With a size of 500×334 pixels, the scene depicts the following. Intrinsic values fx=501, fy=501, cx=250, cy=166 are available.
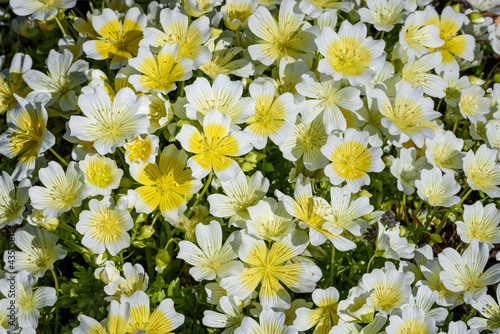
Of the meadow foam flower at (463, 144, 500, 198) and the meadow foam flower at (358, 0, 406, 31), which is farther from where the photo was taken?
the meadow foam flower at (358, 0, 406, 31)

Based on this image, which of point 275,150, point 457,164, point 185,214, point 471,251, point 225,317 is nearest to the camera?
point 225,317

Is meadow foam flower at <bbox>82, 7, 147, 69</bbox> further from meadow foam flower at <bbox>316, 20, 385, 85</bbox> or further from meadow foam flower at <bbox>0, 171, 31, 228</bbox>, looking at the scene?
meadow foam flower at <bbox>316, 20, 385, 85</bbox>

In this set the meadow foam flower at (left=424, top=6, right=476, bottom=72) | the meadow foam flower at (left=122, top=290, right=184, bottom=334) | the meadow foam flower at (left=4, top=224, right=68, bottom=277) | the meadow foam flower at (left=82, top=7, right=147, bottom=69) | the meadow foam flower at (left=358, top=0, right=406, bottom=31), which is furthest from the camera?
the meadow foam flower at (left=424, top=6, right=476, bottom=72)

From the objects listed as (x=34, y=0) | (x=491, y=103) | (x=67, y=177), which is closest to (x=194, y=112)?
(x=67, y=177)

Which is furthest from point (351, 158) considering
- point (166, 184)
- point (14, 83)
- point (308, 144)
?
point (14, 83)

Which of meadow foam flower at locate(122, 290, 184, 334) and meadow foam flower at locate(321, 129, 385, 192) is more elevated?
meadow foam flower at locate(321, 129, 385, 192)

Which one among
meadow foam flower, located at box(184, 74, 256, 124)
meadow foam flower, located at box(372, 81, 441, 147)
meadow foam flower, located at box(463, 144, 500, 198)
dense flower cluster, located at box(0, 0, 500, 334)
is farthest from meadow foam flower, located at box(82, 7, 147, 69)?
meadow foam flower, located at box(463, 144, 500, 198)

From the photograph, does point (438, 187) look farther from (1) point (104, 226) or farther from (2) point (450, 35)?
(1) point (104, 226)

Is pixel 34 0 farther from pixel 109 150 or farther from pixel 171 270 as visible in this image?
pixel 171 270
